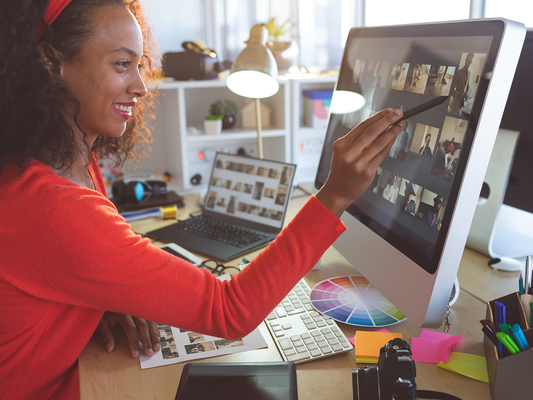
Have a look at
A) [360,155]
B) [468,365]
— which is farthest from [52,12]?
[468,365]

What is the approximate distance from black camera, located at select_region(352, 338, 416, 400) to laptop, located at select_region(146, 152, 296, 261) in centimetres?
63

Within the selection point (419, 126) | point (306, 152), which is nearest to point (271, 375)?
point (419, 126)

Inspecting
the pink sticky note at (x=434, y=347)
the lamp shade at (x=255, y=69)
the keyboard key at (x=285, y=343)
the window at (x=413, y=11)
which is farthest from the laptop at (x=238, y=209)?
the window at (x=413, y=11)

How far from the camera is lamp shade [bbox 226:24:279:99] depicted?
1.23m

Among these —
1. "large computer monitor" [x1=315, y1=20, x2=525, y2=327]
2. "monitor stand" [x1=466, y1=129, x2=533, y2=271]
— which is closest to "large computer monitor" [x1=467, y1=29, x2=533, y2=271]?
"monitor stand" [x1=466, y1=129, x2=533, y2=271]

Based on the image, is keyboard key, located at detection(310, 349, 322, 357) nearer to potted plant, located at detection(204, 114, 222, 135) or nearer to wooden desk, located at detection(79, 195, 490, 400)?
wooden desk, located at detection(79, 195, 490, 400)

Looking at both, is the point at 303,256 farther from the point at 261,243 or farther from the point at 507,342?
the point at 261,243

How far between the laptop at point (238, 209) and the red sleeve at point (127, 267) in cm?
49

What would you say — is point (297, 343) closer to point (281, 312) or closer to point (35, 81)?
point (281, 312)

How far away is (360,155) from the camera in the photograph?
66 centimetres

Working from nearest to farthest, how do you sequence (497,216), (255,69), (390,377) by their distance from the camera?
1. (390,377)
2. (497,216)
3. (255,69)

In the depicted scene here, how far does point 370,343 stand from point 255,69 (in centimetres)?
79

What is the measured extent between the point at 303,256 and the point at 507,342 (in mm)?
301

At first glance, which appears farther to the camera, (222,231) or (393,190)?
(222,231)
